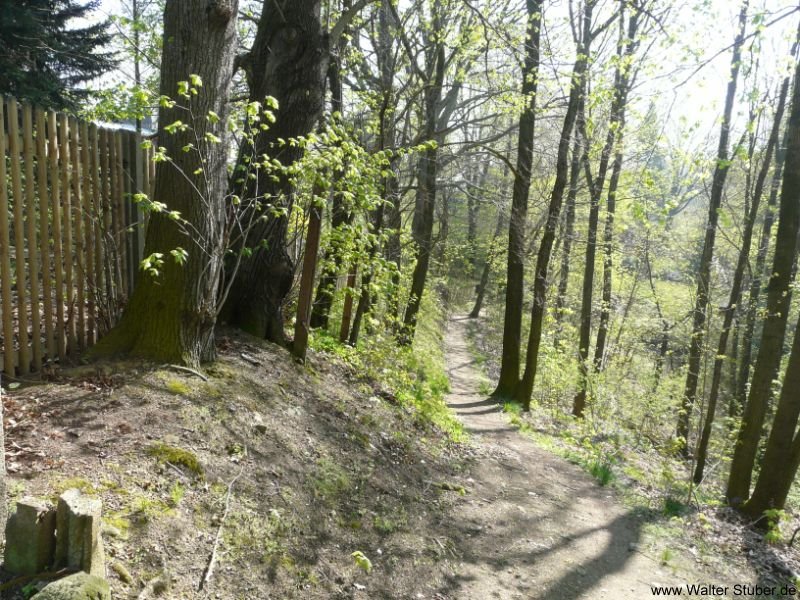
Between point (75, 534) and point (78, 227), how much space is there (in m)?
3.45

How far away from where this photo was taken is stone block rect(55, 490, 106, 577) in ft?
7.57

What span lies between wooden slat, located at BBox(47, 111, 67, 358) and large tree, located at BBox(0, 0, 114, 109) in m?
8.42

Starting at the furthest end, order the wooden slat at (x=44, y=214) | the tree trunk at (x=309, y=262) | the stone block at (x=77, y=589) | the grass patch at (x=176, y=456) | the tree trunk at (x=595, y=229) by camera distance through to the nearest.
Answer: the tree trunk at (x=595, y=229) → the tree trunk at (x=309, y=262) → the wooden slat at (x=44, y=214) → the grass patch at (x=176, y=456) → the stone block at (x=77, y=589)

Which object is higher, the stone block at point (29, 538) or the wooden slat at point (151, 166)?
the wooden slat at point (151, 166)

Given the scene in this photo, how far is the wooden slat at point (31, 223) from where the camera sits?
4230 mm

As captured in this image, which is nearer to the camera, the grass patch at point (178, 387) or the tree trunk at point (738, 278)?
the grass patch at point (178, 387)

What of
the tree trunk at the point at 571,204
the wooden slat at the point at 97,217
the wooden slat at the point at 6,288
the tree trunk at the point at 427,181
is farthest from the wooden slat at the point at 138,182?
the tree trunk at the point at 571,204

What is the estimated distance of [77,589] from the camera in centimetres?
218

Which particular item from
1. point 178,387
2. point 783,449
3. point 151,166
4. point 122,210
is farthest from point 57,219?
point 783,449

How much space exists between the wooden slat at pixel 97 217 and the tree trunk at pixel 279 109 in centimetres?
167

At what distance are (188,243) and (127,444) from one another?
1.94 meters

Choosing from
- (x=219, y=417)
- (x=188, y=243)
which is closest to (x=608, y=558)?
(x=219, y=417)

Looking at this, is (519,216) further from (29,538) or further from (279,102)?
(29,538)

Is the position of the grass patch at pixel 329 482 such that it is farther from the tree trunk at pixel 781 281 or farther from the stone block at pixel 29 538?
the tree trunk at pixel 781 281
